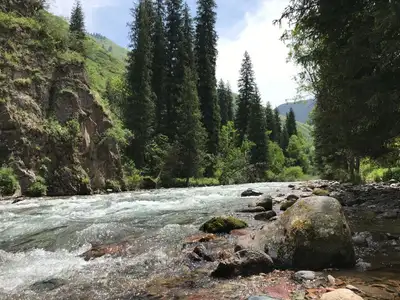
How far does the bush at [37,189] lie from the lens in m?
20.2

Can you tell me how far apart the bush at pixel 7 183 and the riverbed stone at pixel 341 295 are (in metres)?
18.2

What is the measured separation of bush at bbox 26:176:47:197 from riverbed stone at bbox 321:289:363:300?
19.2 m

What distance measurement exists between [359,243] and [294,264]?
2168 mm

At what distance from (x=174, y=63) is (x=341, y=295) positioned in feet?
154

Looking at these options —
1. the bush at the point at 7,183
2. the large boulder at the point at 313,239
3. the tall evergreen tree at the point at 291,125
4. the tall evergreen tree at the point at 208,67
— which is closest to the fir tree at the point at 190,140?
the tall evergreen tree at the point at 208,67

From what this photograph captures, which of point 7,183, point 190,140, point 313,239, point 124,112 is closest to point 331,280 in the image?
point 313,239

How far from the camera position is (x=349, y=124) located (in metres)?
13.4

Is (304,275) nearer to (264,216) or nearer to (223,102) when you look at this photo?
(264,216)

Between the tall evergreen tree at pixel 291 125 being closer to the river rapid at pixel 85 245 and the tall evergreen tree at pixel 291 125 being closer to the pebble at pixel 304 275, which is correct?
the river rapid at pixel 85 245

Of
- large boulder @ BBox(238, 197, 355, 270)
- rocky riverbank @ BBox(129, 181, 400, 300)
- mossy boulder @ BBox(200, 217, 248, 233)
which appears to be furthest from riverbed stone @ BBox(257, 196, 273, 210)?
large boulder @ BBox(238, 197, 355, 270)

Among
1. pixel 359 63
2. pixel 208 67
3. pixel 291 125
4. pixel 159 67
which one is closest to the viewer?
pixel 359 63

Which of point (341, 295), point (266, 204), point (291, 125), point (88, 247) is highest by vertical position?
point (291, 125)

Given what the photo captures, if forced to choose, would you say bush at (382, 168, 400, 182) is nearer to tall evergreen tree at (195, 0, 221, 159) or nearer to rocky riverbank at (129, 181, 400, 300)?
rocky riverbank at (129, 181, 400, 300)

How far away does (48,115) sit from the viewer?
2472cm
